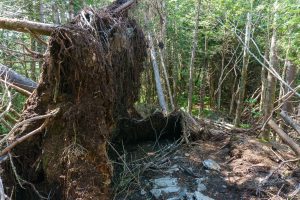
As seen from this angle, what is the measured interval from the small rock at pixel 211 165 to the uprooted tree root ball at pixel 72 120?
2.31 m

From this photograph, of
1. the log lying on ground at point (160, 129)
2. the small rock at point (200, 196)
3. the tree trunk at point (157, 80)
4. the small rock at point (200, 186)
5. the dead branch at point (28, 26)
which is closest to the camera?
the dead branch at point (28, 26)

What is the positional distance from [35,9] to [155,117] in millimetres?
4896

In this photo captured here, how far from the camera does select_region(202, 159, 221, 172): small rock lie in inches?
239

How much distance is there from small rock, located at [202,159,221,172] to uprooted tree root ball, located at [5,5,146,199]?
2311 mm

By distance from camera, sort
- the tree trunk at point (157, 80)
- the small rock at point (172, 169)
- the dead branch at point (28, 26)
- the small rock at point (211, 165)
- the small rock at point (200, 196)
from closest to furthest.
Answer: the dead branch at point (28, 26) < the small rock at point (200, 196) < the small rock at point (172, 169) < the small rock at point (211, 165) < the tree trunk at point (157, 80)

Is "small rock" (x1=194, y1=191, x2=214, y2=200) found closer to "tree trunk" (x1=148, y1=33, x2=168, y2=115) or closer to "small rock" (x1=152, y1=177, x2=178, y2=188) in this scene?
"small rock" (x1=152, y1=177, x2=178, y2=188)

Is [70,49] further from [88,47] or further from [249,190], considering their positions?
[249,190]

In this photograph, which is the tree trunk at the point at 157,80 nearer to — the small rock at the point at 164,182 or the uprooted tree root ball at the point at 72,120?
the small rock at the point at 164,182

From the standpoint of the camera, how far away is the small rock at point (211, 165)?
19.9ft

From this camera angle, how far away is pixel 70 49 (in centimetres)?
398

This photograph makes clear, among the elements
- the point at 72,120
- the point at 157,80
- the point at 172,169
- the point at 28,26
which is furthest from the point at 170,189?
the point at 157,80

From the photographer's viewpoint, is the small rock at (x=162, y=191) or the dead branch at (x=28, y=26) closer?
the dead branch at (x=28, y=26)

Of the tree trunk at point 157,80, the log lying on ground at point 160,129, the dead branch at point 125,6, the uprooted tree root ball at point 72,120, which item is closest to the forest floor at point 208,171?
the log lying on ground at point 160,129

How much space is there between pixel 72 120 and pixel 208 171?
2.88 m
